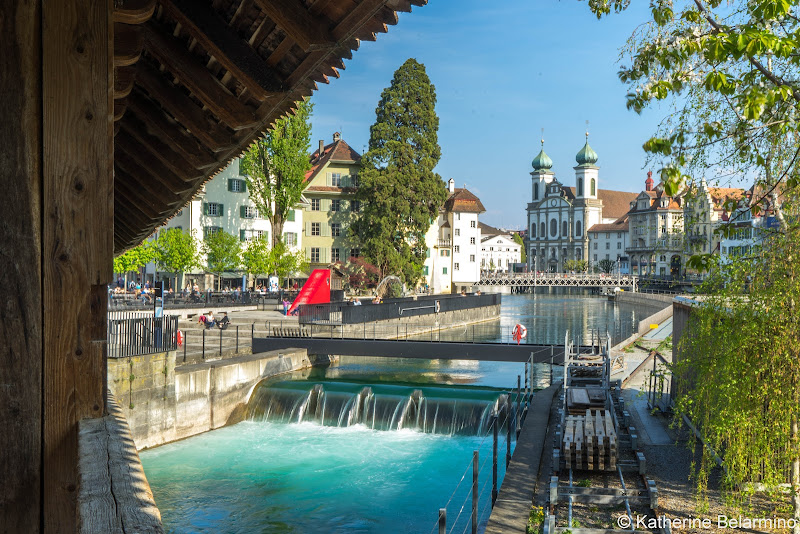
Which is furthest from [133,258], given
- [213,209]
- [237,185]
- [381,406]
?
[381,406]

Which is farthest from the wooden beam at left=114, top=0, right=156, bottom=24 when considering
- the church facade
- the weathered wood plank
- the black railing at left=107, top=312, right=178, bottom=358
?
the church facade

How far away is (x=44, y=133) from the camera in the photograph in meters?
2.91

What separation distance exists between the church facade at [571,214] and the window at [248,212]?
11092 cm

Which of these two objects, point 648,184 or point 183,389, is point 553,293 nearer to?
point 648,184

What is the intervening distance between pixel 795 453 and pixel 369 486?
34.6 ft

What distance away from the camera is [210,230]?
57.0 metres

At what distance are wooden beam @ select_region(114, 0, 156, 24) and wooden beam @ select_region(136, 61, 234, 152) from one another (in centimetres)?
167

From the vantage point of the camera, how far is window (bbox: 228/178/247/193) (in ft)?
192

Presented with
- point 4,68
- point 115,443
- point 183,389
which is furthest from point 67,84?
point 183,389

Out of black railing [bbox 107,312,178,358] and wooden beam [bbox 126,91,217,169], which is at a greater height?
wooden beam [bbox 126,91,217,169]

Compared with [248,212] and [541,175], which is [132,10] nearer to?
[248,212]

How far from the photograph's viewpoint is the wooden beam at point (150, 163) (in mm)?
6232

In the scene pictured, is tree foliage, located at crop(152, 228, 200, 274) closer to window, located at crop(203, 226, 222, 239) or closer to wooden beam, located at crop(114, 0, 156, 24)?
window, located at crop(203, 226, 222, 239)

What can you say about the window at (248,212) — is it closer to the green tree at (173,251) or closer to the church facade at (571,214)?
the green tree at (173,251)
